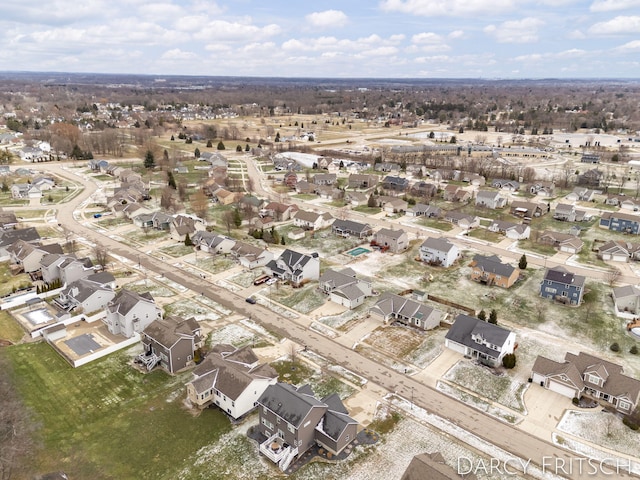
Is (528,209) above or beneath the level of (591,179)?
beneath

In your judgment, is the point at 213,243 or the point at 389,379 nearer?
the point at 389,379

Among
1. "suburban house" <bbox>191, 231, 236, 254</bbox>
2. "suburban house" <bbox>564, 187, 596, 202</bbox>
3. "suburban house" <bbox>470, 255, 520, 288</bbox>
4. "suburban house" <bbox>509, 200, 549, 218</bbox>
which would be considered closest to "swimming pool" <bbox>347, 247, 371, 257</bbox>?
"suburban house" <bbox>470, 255, 520, 288</bbox>

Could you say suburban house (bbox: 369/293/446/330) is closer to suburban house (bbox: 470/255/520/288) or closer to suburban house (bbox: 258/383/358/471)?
suburban house (bbox: 470/255/520/288)

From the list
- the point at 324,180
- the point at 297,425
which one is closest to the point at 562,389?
the point at 297,425

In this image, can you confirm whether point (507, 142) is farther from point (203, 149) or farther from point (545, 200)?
point (203, 149)

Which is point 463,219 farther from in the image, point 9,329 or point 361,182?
point 9,329

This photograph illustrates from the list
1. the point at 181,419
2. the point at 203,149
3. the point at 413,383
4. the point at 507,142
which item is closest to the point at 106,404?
the point at 181,419
